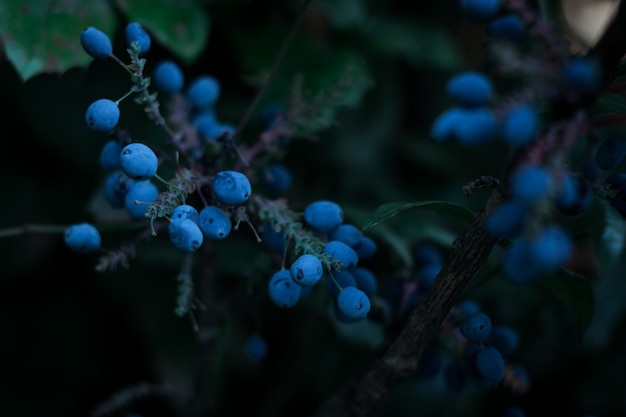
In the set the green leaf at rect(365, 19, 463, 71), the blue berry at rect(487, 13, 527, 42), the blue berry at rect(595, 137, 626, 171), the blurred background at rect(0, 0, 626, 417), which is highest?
the green leaf at rect(365, 19, 463, 71)

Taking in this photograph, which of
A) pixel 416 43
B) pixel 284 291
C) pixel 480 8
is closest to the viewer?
pixel 480 8

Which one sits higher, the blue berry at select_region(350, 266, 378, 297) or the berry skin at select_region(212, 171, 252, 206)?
the berry skin at select_region(212, 171, 252, 206)

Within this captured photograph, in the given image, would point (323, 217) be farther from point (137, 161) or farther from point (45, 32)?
point (45, 32)

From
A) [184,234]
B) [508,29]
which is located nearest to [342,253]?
[184,234]

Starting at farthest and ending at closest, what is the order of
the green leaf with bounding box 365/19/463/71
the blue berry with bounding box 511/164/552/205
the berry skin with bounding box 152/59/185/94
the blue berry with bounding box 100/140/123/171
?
the green leaf with bounding box 365/19/463/71
the berry skin with bounding box 152/59/185/94
the blue berry with bounding box 100/140/123/171
the blue berry with bounding box 511/164/552/205

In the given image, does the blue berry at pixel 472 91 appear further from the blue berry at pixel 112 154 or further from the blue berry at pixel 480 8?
the blue berry at pixel 112 154

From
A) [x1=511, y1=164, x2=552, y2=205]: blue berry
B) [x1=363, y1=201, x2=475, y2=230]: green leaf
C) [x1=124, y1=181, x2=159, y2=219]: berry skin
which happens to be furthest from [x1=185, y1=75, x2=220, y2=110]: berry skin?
[x1=511, y1=164, x2=552, y2=205]: blue berry

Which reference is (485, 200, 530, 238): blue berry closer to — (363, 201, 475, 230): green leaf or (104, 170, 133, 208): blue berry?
(363, 201, 475, 230): green leaf
